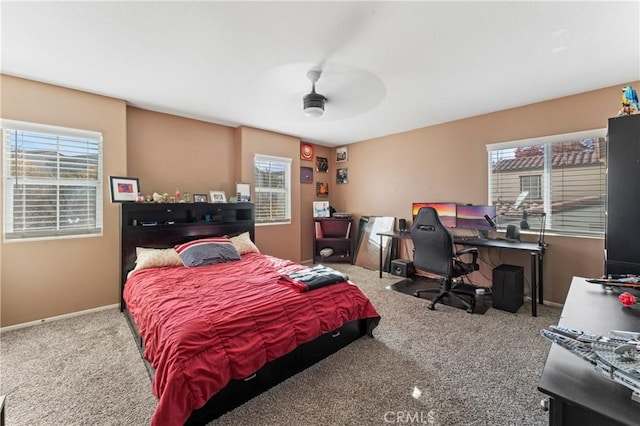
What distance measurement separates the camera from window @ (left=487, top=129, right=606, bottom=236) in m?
3.03

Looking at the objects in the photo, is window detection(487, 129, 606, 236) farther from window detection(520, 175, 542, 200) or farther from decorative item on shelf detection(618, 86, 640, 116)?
decorative item on shelf detection(618, 86, 640, 116)

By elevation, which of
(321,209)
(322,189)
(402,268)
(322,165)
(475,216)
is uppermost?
(322,165)

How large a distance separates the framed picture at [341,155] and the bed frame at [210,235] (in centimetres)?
243

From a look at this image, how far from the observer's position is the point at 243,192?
4.35m

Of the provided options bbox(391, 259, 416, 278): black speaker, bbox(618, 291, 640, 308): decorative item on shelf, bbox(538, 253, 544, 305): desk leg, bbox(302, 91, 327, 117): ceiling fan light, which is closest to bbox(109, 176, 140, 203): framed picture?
bbox(302, 91, 327, 117): ceiling fan light

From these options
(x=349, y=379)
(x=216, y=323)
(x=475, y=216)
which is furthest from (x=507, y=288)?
(x=216, y=323)

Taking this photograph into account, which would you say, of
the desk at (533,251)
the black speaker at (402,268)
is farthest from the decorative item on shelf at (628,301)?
the black speaker at (402,268)

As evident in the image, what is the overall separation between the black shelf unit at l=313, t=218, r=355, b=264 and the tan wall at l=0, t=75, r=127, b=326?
10.7ft

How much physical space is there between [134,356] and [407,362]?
2.23m

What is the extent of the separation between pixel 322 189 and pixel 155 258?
3.57m

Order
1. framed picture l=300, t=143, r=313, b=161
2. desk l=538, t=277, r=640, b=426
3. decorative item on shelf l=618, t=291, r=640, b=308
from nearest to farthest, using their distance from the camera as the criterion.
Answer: desk l=538, t=277, r=640, b=426
decorative item on shelf l=618, t=291, r=640, b=308
framed picture l=300, t=143, r=313, b=161

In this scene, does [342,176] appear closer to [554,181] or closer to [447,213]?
[447,213]

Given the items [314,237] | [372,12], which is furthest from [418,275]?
[372,12]

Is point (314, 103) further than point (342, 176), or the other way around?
point (342, 176)
